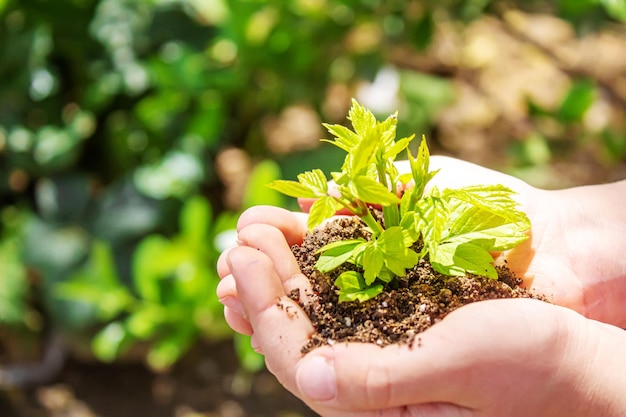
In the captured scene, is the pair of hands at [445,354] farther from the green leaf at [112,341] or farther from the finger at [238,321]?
the green leaf at [112,341]

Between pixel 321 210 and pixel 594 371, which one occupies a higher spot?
pixel 321 210

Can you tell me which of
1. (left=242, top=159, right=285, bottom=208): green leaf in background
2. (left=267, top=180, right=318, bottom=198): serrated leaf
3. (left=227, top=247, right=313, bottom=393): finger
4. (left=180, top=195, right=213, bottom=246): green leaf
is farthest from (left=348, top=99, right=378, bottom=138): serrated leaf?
(left=180, top=195, right=213, bottom=246): green leaf

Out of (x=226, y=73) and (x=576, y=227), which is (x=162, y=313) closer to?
(x=226, y=73)

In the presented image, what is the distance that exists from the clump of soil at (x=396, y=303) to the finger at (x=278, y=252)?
1cm

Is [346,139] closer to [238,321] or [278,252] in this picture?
[278,252]

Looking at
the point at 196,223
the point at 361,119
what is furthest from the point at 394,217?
the point at 196,223

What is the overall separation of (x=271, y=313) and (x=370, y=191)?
7.3 inches

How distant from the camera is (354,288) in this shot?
87cm

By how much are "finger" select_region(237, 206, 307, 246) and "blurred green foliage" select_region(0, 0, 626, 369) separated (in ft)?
1.92

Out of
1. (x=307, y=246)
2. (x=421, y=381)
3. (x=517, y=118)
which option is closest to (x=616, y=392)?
(x=421, y=381)

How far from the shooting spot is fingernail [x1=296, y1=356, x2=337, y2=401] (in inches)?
29.6

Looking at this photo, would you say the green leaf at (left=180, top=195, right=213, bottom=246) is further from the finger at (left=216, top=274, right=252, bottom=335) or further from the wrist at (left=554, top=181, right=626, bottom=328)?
the wrist at (left=554, top=181, right=626, bottom=328)

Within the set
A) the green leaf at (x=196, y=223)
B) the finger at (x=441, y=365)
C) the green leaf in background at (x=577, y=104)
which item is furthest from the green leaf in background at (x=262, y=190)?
the green leaf in background at (x=577, y=104)

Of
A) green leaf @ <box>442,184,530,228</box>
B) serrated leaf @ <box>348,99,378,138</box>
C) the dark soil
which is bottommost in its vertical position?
the dark soil
